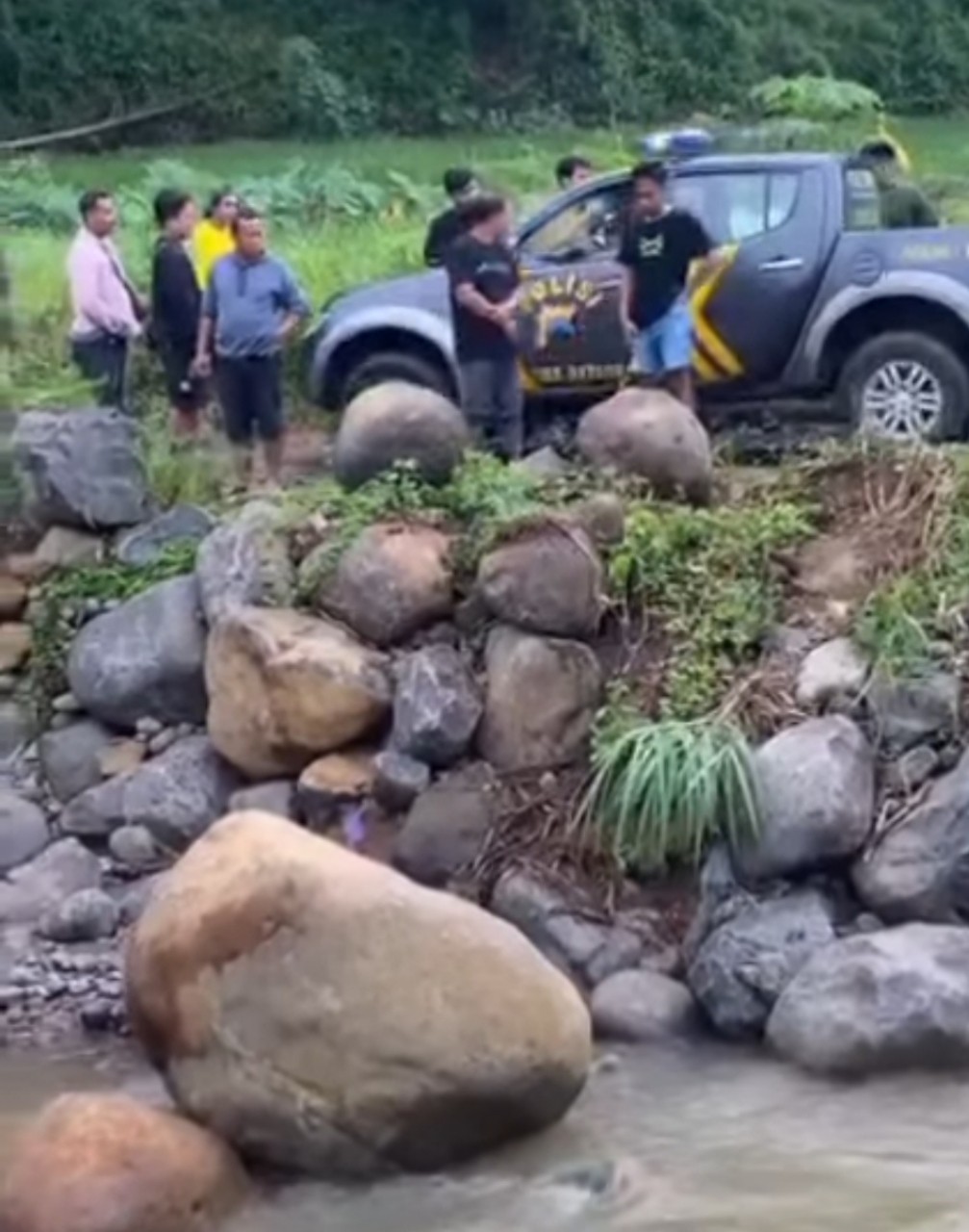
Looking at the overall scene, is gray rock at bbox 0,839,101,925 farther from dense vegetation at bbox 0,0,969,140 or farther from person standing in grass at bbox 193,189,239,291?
dense vegetation at bbox 0,0,969,140

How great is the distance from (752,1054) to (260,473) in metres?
4.74

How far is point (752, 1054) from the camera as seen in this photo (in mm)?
10469

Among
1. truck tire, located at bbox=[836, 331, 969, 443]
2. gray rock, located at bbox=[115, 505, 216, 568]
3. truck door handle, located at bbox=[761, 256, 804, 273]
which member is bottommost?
gray rock, located at bbox=[115, 505, 216, 568]

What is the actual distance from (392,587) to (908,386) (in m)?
4.05

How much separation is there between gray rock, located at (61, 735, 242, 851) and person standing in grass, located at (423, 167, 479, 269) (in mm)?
3023

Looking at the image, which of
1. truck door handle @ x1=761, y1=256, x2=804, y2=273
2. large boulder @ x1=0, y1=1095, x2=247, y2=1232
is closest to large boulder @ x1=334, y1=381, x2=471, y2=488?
truck door handle @ x1=761, y1=256, x2=804, y2=273

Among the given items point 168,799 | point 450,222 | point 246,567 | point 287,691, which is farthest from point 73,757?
point 450,222

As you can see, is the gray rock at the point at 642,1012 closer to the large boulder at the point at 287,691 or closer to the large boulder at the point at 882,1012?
the large boulder at the point at 882,1012

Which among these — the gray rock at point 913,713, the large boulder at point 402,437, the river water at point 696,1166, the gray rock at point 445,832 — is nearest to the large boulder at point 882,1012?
the river water at point 696,1166

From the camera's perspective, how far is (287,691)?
11922mm

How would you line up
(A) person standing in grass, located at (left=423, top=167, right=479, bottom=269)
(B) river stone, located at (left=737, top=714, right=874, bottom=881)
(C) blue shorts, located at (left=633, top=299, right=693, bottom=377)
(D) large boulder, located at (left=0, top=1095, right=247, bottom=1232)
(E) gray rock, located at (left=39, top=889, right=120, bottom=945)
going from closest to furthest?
(D) large boulder, located at (left=0, top=1095, right=247, bottom=1232)
(B) river stone, located at (left=737, top=714, right=874, bottom=881)
(E) gray rock, located at (left=39, top=889, right=120, bottom=945)
(C) blue shorts, located at (left=633, top=299, right=693, bottom=377)
(A) person standing in grass, located at (left=423, top=167, right=479, bottom=269)

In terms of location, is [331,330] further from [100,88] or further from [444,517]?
[100,88]

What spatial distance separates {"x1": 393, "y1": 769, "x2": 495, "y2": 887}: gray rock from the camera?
1148 cm

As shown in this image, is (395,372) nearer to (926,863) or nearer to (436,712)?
(436,712)
